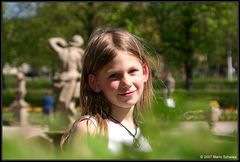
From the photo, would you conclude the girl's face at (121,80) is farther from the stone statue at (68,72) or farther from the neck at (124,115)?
the stone statue at (68,72)

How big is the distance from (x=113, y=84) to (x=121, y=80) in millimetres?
33

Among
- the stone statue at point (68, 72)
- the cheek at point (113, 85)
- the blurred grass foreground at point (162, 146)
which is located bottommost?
the stone statue at point (68, 72)

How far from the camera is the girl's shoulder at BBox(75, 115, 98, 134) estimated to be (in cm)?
155

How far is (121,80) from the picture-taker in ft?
5.52

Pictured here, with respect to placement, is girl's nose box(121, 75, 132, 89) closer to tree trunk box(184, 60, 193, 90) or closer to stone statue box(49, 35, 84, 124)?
stone statue box(49, 35, 84, 124)

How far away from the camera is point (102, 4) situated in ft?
93.4

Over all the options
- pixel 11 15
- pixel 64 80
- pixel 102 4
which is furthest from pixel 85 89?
pixel 11 15

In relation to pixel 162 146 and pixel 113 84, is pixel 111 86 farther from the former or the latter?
pixel 162 146

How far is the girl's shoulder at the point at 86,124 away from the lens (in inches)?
61.0

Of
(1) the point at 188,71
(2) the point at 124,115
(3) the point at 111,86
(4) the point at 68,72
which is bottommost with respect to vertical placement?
(1) the point at 188,71

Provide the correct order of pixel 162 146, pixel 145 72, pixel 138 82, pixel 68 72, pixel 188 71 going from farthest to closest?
pixel 188 71 < pixel 68 72 < pixel 145 72 < pixel 138 82 < pixel 162 146

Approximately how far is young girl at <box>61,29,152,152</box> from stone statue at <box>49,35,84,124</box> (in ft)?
36.5

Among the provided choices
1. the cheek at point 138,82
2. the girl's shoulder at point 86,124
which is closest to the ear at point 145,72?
the cheek at point 138,82

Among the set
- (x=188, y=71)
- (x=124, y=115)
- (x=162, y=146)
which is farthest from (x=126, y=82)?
(x=188, y=71)
